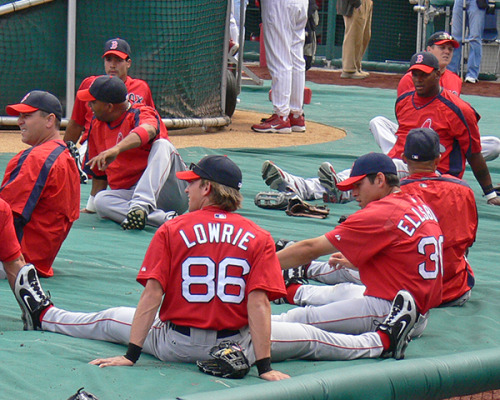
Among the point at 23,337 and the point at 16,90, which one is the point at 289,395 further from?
the point at 16,90

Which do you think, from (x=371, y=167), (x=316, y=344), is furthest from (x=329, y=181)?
(x=316, y=344)

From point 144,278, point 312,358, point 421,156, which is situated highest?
point 421,156

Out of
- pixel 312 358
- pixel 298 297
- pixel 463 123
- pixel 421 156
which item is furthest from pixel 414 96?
pixel 312 358

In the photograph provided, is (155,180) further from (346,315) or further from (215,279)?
(215,279)

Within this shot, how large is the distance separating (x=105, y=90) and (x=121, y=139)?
16.2 inches

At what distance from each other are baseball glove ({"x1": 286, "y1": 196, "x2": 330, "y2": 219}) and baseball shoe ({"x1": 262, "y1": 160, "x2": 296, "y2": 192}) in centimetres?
32

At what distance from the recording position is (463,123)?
621 centimetres

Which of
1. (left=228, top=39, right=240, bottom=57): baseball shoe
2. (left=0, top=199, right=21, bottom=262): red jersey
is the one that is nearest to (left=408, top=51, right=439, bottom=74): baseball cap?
(left=0, top=199, right=21, bottom=262): red jersey

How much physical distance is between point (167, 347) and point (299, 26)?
6.85 meters

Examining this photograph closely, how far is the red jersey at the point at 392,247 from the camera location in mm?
3920

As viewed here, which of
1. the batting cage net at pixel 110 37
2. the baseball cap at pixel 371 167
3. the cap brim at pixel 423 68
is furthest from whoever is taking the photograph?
the batting cage net at pixel 110 37

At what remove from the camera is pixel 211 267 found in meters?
3.40

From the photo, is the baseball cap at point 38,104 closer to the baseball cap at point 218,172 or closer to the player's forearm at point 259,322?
the baseball cap at point 218,172

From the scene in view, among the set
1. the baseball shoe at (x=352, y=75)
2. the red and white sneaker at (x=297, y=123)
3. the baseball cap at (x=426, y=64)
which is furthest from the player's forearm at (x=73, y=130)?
the baseball shoe at (x=352, y=75)
